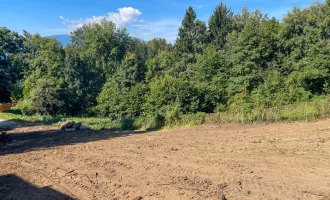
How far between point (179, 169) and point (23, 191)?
12.1ft

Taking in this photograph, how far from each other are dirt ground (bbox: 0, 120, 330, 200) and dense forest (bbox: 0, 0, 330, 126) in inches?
296

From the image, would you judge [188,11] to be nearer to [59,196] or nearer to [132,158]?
[132,158]

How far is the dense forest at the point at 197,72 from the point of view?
71.5 feet

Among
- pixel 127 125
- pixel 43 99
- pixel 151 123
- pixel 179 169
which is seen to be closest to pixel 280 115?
pixel 151 123

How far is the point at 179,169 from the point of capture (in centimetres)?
681

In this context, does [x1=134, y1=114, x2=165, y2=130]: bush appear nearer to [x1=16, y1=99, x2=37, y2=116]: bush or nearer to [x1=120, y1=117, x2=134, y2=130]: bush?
[x1=120, y1=117, x2=134, y2=130]: bush

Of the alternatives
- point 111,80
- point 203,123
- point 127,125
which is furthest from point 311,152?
point 111,80

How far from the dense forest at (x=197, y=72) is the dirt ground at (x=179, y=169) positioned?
24.7 ft

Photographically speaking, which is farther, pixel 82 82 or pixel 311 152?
A: pixel 82 82

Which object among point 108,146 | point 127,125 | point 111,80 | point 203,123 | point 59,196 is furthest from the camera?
point 111,80

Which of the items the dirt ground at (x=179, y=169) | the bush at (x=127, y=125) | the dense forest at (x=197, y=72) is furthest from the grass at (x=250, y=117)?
the dirt ground at (x=179, y=169)

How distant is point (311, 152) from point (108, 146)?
7068 millimetres

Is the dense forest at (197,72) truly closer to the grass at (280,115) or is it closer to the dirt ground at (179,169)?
the grass at (280,115)

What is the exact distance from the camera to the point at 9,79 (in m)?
35.6
